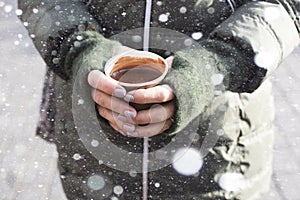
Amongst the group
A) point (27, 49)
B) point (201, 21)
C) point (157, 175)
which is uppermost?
point (201, 21)

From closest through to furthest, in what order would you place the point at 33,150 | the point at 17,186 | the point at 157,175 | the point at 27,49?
the point at 157,175
the point at 17,186
the point at 33,150
the point at 27,49

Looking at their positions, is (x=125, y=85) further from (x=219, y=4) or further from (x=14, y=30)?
(x=14, y=30)

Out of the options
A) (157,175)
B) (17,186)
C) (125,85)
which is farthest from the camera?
(17,186)

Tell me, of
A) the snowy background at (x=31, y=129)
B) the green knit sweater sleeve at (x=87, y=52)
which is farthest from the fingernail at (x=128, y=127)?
the snowy background at (x=31, y=129)

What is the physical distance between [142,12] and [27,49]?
1871 mm

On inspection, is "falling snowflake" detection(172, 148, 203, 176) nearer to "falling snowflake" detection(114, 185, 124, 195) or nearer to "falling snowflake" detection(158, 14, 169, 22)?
"falling snowflake" detection(114, 185, 124, 195)

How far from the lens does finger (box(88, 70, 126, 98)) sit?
0.94 metres

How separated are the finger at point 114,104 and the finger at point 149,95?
0.02 metres

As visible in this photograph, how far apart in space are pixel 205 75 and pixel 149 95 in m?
0.16

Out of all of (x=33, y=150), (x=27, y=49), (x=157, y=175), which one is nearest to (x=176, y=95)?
(x=157, y=175)

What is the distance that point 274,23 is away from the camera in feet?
3.82

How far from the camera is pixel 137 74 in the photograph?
1012mm

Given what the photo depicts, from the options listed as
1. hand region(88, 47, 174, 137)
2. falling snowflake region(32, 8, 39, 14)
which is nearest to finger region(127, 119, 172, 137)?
hand region(88, 47, 174, 137)

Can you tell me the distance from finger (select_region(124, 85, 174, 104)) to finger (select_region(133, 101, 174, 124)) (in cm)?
2
